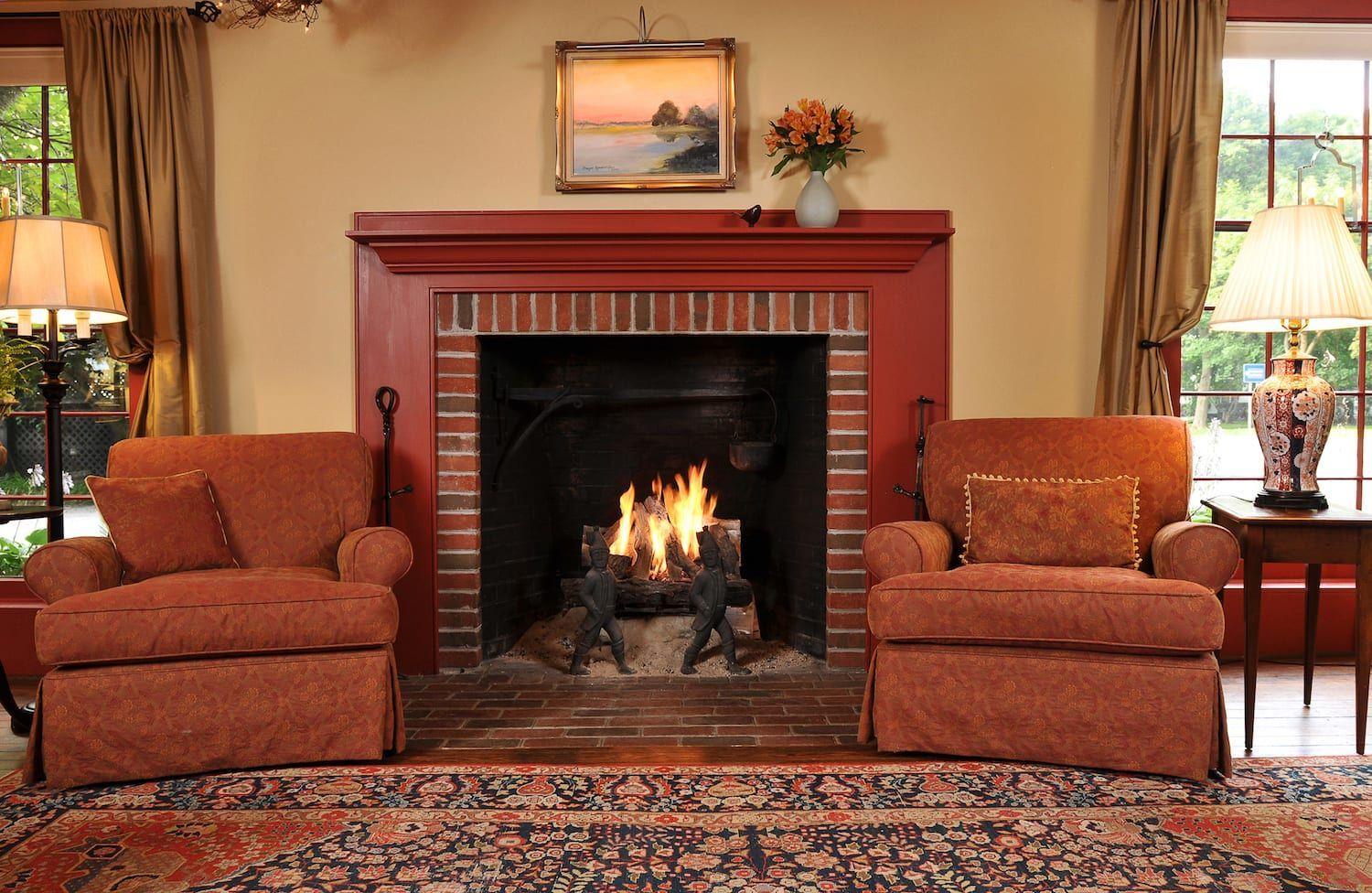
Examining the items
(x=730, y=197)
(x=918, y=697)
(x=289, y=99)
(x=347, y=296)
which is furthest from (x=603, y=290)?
(x=918, y=697)

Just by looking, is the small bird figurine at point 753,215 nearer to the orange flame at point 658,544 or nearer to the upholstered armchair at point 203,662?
the orange flame at point 658,544

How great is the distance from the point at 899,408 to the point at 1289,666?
1.70m

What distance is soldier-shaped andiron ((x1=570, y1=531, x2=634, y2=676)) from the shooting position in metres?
3.16

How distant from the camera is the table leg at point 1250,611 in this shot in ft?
8.18

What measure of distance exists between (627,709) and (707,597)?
1.66 feet

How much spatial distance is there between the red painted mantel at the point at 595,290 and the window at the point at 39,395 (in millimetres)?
1120

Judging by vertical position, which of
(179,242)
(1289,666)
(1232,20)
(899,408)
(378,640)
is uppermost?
(1232,20)

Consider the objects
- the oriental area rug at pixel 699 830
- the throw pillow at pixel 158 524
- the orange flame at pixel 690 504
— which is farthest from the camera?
the orange flame at pixel 690 504

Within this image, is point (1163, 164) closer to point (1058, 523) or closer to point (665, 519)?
point (1058, 523)

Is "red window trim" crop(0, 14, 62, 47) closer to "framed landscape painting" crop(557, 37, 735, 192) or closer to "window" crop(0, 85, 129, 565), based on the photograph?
"window" crop(0, 85, 129, 565)

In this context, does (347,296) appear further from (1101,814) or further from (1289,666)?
(1289,666)

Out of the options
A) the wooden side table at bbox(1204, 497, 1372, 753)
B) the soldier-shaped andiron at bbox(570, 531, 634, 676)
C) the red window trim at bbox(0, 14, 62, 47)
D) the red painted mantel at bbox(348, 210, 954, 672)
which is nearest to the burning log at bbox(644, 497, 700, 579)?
the soldier-shaped andiron at bbox(570, 531, 634, 676)

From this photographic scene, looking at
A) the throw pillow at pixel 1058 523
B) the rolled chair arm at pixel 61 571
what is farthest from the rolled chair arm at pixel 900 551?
the rolled chair arm at pixel 61 571

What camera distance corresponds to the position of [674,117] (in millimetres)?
3248
